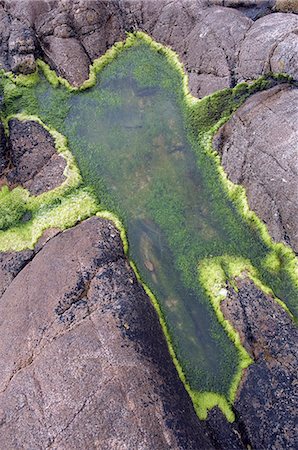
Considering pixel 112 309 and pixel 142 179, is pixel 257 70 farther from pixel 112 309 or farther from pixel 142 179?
pixel 112 309

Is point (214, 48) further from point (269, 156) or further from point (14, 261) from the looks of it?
point (14, 261)

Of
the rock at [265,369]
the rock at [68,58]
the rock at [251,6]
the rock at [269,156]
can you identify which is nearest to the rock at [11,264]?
the rock at [265,369]

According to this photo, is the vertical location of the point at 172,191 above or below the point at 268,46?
below

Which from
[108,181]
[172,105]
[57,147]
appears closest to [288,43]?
[172,105]

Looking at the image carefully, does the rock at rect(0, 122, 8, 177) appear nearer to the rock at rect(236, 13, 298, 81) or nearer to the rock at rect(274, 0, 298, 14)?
the rock at rect(236, 13, 298, 81)

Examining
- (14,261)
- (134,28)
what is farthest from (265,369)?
(134,28)

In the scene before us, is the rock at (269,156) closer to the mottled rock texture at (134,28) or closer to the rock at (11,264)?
the mottled rock texture at (134,28)

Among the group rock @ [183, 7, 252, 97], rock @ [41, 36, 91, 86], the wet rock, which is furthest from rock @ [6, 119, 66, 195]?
rock @ [183, 7, 252, 97]
